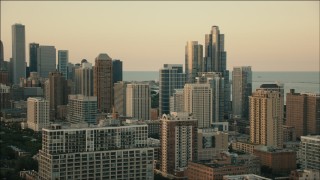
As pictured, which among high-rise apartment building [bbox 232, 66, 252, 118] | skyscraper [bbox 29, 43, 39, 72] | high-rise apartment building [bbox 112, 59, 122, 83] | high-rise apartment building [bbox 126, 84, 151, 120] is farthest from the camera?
skyscraper [bbox 29, 43, 39, 72]

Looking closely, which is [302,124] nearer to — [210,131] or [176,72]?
[210,131]

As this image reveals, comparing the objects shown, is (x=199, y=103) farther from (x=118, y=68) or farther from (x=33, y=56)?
(x=33, y=56)

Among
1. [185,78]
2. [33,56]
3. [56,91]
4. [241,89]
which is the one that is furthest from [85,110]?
[33,56]

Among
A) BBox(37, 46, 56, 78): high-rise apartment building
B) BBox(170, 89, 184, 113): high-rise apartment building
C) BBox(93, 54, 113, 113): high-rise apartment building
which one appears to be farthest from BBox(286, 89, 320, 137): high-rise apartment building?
BBox(37, 46, 56, 78): high-rise apartment building

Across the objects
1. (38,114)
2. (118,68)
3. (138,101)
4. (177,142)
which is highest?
(118,68)

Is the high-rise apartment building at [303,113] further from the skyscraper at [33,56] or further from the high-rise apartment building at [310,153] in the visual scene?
the skyscraper at [33,56]

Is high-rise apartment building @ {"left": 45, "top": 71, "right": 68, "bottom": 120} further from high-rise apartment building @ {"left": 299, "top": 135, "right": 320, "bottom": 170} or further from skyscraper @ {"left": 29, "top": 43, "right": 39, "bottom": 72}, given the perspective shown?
high-rise apartment building @ {"left": 299, "top": 135, "right": 320, "bottom": 170}
